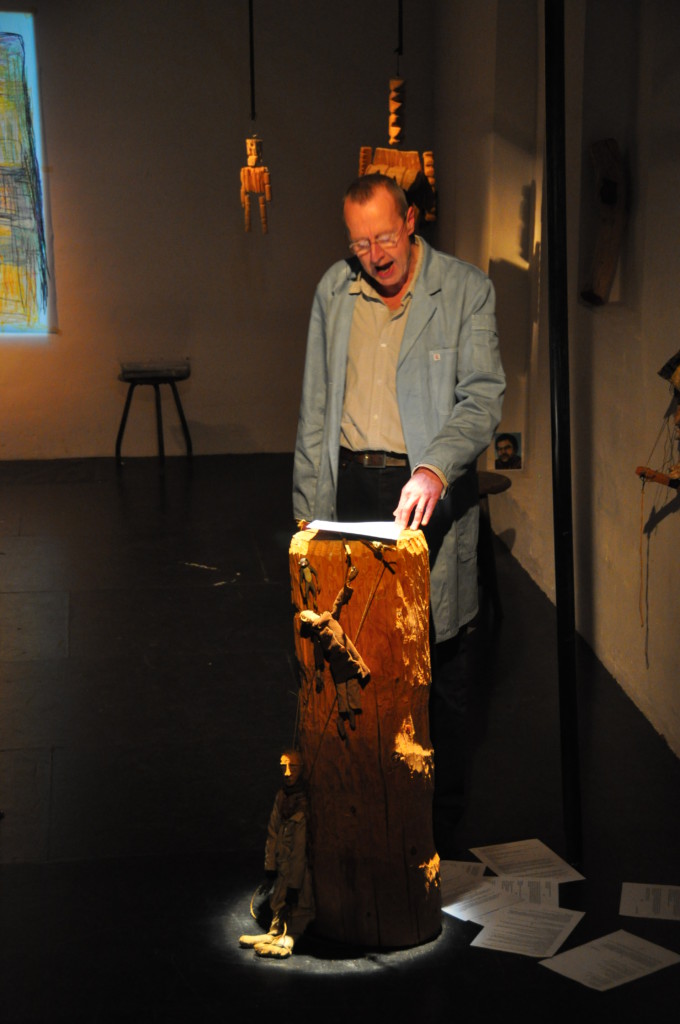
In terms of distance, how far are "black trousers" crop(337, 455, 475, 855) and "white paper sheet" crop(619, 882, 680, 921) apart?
471 millimetres

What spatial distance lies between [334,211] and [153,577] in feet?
12.1

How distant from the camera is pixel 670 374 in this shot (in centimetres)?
343

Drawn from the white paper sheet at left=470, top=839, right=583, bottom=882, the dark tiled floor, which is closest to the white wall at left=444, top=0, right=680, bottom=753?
the dark tiled floor

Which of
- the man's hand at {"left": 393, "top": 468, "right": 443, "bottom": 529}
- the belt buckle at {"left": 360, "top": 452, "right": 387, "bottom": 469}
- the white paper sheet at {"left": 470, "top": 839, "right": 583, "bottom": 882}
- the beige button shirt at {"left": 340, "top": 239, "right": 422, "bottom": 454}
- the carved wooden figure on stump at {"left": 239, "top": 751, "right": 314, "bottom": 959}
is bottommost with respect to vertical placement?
the white paper sheet at {"left": 470, "top": 839, "right": 583, "bottom": 882}

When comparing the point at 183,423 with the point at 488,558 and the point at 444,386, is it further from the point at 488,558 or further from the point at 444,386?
the point at 444,386

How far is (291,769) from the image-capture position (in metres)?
2.66

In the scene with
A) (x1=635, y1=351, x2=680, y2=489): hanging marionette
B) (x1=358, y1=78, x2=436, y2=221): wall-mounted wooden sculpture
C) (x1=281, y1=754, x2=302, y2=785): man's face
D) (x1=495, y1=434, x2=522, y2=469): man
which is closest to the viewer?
(x1=281, y1=754, x2=302, y2=785): man's face

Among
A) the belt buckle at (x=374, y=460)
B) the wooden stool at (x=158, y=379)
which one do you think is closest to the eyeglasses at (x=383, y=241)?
the belt buckle at (x=374, y=460)

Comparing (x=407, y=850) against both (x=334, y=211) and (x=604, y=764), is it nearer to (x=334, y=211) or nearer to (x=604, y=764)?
(x=604, y=764)

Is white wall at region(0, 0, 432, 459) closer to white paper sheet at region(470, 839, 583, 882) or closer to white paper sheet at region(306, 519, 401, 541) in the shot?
white paper sheet at region(470, 839, 583, 882)

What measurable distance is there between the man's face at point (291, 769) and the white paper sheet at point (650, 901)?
86 centimetres

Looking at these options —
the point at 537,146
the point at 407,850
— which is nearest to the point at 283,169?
A: the point at 537,146

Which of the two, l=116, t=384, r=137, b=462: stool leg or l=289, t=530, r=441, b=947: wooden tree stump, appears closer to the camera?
l=289, t=530, r=441, b=947: wooden tree stump

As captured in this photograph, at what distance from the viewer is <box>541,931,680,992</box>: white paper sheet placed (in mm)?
2596
